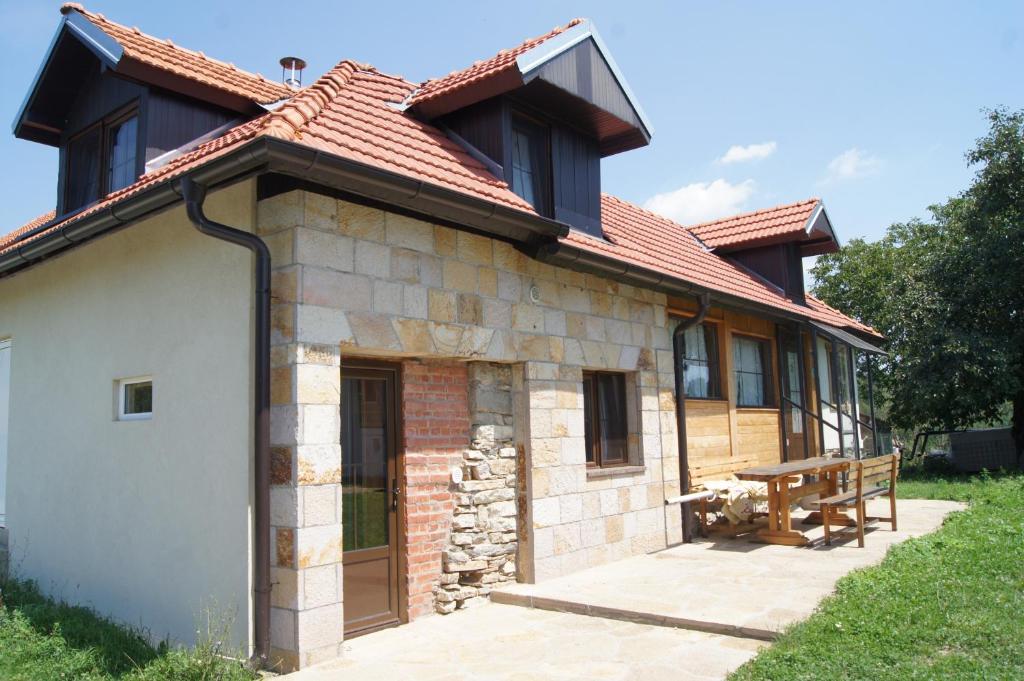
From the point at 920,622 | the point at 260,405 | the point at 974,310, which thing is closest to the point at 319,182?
the point at 260,405

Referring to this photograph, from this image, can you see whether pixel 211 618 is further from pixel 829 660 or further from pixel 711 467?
pixel 711 467

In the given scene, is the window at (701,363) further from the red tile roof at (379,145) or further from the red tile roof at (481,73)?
the red tile roof at (481,73)

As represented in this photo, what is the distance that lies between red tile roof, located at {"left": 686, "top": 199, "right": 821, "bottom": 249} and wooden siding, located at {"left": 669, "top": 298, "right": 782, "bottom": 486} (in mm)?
1989

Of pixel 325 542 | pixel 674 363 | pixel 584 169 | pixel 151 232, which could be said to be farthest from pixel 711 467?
pixel 151 232

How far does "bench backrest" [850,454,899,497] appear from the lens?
337 inches

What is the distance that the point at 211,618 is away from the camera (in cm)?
539

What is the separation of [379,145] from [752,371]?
807cm

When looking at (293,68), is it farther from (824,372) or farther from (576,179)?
(824,372)

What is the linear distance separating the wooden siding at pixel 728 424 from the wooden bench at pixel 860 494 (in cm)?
174

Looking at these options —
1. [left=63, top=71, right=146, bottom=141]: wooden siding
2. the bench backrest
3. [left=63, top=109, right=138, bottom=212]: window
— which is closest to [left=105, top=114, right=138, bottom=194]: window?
[left=63, top=109, right=138, bottom=212]: window

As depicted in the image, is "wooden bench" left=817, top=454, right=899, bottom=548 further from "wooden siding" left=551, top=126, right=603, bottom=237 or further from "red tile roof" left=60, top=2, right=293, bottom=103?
"red tile roof" left=60, top=2, right=293, bottom=103

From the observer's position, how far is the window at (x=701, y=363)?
34.8ft

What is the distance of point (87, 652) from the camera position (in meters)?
5.50

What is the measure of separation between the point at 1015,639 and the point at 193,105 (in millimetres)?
8317
